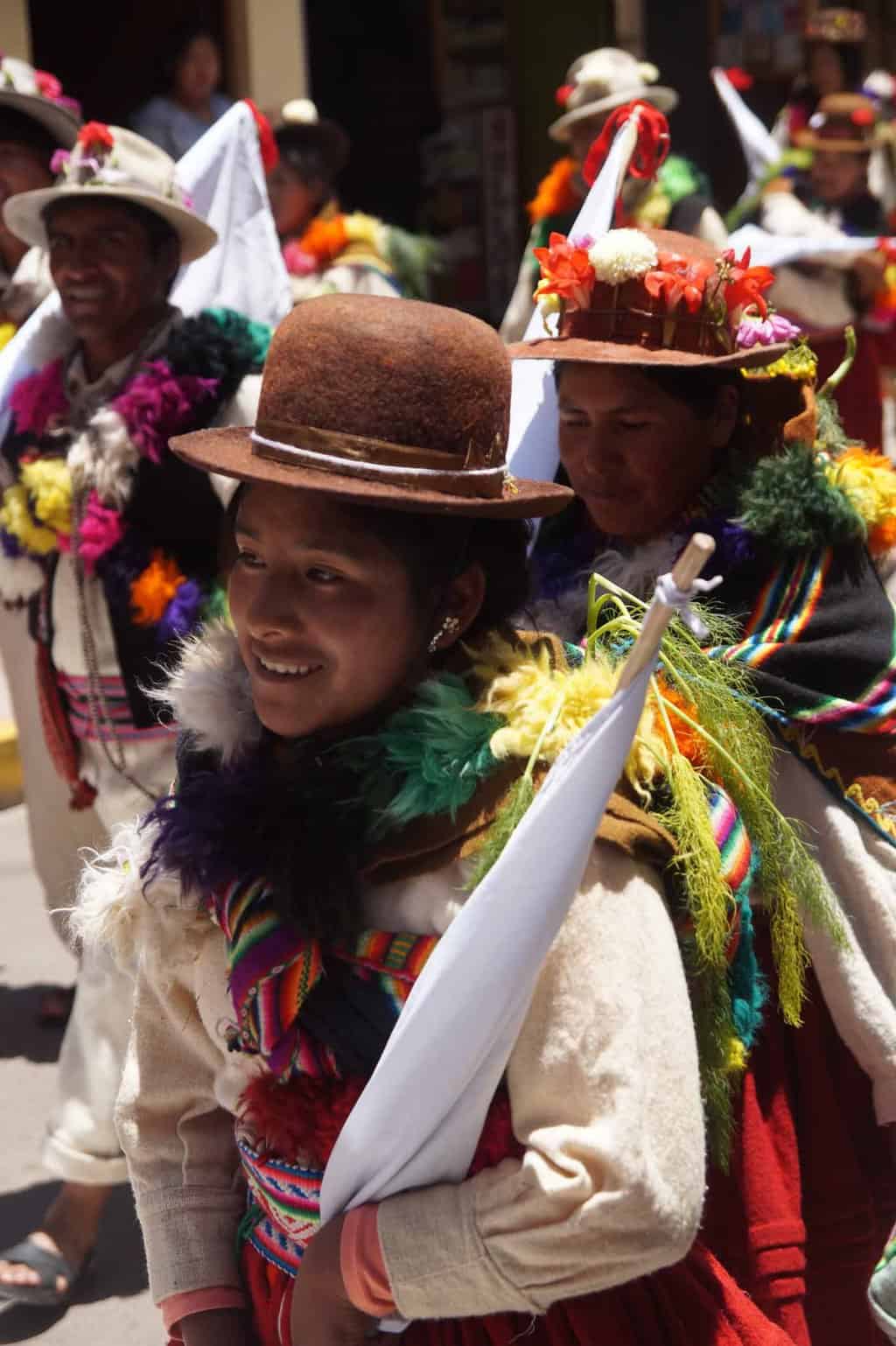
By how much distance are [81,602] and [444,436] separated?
2378 millimetres

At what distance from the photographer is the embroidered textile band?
1.86 m

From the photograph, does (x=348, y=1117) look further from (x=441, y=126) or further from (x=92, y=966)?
(x=441, y=126)

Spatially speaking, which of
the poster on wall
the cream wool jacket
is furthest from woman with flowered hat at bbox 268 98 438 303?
the poster on wall

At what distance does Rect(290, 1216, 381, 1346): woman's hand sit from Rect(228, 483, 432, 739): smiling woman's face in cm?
53

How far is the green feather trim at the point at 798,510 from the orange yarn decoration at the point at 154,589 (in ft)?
5.29

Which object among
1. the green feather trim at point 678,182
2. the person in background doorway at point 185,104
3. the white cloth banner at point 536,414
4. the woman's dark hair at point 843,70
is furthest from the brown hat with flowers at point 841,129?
the white cloth banner at point 536,414

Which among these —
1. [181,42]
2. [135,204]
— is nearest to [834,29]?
[181,42]

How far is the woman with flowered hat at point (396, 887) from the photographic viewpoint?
1.75 m

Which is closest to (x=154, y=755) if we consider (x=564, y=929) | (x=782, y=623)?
(x=782, y=623)

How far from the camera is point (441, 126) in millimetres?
13727

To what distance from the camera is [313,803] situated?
1951mm

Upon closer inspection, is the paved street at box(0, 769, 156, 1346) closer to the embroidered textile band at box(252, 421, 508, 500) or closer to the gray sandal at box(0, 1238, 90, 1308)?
the gray sandal at box(0, 1238, 90, 1308)

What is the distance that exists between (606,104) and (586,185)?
775 mm

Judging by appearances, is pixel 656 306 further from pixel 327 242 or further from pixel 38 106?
pixel 327 242
